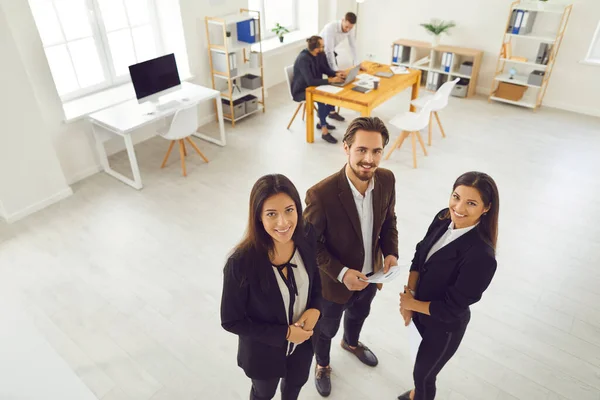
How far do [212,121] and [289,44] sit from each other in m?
1.96

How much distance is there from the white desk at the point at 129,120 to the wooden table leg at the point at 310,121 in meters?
1.09

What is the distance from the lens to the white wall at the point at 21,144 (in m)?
3.80

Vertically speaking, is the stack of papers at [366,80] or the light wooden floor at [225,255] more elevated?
the stack of papers at [366,80]

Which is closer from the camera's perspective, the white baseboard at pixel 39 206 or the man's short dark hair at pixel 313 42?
the white baseboard at pixel 39 206

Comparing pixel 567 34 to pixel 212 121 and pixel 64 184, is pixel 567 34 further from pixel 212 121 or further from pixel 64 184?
pixel 64 184

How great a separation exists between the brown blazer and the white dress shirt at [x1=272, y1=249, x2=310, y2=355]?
0.94 feet

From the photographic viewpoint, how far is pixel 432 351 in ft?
6.82

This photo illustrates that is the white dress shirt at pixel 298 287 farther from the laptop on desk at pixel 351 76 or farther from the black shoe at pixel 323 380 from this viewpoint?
the laptop on desk at pixel 351 76

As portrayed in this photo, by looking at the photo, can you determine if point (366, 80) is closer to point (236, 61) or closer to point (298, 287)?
point (236, 61)

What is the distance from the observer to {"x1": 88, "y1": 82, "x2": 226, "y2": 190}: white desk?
4371mm

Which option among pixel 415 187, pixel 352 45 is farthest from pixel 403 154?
pixel 352 45

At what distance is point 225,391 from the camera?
2693 millimetres

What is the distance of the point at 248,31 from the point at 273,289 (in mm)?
4708

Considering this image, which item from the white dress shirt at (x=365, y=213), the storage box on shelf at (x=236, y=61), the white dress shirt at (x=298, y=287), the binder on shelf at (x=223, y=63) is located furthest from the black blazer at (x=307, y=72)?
the white dress shirt at (x=298, y=287)
